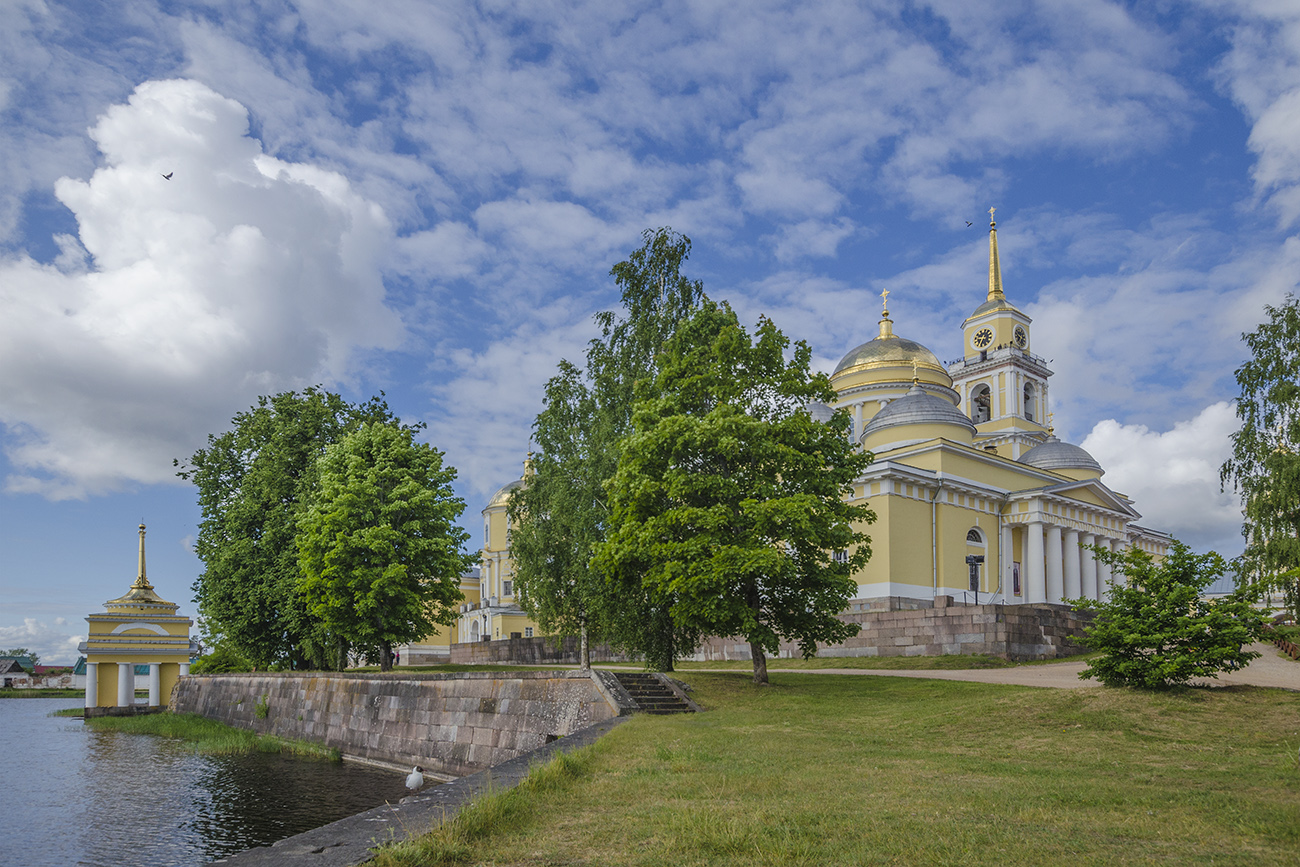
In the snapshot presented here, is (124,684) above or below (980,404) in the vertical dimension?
below

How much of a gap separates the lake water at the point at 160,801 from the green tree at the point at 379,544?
5589 mm

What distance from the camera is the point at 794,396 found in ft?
80.5

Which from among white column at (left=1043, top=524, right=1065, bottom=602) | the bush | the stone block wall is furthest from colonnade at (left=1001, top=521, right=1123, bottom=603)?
the bush

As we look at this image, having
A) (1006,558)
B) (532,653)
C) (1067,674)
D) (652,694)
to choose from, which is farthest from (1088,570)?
(652,694)

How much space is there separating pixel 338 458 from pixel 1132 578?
27088 mm

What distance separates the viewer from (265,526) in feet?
125

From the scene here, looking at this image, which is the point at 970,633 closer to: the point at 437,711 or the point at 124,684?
the point at 437,711

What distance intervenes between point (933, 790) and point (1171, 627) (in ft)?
30.1

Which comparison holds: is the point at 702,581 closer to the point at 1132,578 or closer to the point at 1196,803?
the point at 1132,578

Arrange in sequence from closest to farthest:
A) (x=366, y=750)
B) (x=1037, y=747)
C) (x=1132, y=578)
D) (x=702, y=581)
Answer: (x=1037, y=747) < (x=1132, y=578) < (x=702, y=581) < (x=366, y=750)

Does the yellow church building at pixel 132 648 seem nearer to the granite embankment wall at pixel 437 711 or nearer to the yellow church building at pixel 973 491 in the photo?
the granite embankment wall at pixel 437 711

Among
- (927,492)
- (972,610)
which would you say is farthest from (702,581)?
(927,492)

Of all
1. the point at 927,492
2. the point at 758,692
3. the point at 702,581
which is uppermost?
the point at 927,492

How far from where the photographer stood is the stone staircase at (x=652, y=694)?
758 inches
